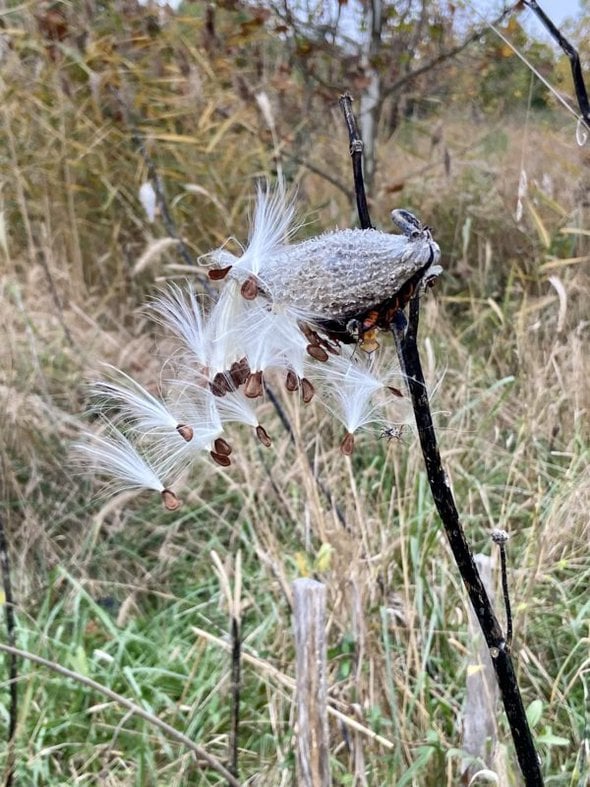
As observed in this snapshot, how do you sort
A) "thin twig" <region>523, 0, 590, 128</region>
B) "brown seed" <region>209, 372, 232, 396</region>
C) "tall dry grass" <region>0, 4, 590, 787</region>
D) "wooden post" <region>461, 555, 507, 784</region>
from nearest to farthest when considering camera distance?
"brown seed" <region>209, 372, 232, 396</region> < "thin twig" <region>523, 0, 590, 128</region> < "wooden post" <region>461, 555, 507, 784</region> < "tall dry grass" <region>0, 4, 590, 787</region>

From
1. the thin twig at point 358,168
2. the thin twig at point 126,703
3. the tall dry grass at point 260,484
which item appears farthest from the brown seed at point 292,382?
the tall dry grass at point 260,484

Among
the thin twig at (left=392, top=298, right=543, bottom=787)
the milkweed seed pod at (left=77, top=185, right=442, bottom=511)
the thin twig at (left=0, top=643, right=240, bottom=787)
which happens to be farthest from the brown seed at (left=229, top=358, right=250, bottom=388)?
the thin twig at (left=0, top=643, right=240, bottom=787)

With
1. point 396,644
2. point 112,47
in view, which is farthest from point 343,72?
point 396,644

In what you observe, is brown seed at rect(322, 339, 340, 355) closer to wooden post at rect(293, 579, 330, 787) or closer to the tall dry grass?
wooden post at rect(293, 579, 330, 787)

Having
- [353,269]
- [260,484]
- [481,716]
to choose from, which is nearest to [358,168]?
[353,269]

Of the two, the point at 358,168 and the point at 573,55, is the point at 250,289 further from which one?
the point at 573,55

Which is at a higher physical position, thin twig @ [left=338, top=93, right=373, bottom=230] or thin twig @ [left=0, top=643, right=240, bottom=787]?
thin twig @ [left=338, top=93, right=373, bottom=230]

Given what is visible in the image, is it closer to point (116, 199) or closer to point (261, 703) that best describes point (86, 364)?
point (116, 199)
